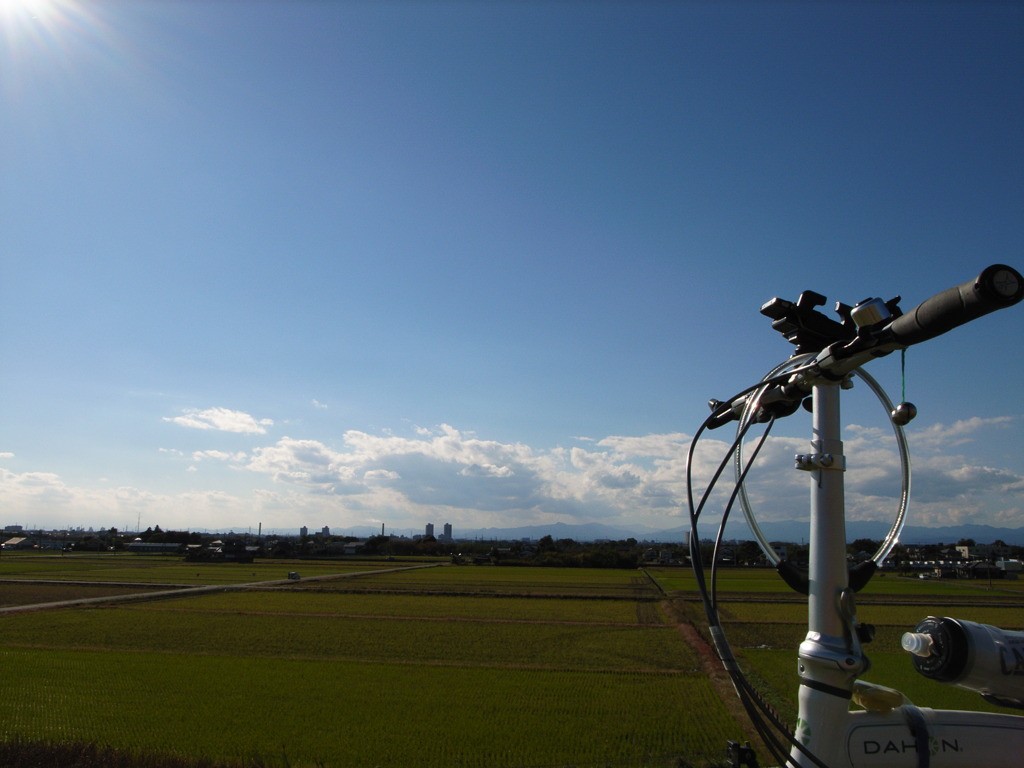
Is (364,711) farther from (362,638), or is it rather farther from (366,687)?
(362,638)

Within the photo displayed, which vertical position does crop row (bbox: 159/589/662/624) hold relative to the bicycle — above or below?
below

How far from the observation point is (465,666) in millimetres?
23312

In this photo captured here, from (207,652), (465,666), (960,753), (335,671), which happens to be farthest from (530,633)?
(960,753)

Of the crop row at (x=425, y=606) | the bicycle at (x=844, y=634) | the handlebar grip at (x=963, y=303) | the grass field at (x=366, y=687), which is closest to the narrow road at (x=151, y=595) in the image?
the crop row at (x=425, y=606)

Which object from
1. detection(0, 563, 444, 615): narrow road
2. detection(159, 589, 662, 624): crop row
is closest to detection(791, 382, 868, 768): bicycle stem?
detection(159, 589, 662, 624): crop row

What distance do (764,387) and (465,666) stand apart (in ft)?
73.4

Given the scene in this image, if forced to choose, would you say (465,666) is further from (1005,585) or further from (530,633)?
(1005,585)

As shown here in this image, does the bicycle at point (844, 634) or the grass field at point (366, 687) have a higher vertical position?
the bicycle at point (844, 634)

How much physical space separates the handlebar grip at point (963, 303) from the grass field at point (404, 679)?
487 inches

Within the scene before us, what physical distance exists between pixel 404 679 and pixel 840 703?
2064 centimetres

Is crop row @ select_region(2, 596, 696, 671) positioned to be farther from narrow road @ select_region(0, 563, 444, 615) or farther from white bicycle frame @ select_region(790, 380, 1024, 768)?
white bicycle frame @ select_region(790, 380, 1024, 768)

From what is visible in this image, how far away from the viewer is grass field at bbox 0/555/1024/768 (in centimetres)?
1500

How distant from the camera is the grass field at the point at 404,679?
15.0 meters

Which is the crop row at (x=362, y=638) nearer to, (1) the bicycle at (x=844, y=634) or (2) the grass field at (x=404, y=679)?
(2) the grass field at (x=404, y=679)
